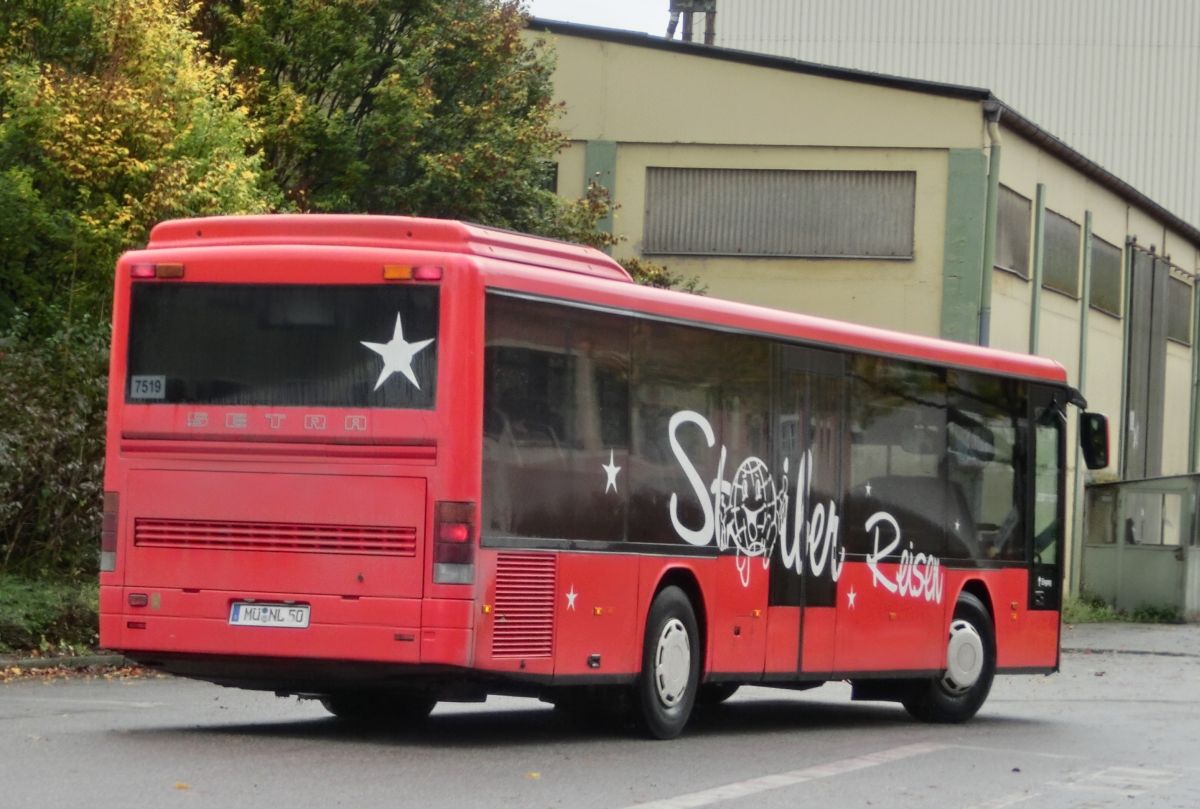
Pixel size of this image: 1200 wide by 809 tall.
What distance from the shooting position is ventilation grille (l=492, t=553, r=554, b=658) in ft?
40.0

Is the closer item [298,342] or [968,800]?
[968,800]

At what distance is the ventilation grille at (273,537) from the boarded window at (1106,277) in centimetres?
3339

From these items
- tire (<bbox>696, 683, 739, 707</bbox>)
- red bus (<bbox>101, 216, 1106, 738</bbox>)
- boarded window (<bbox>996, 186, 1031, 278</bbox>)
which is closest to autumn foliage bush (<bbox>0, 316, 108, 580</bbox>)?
tire (<bbox>696, 683, 739, 707</bbox>)

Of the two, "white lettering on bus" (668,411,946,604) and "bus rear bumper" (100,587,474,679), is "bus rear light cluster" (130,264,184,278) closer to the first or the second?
"bus rear bumper" (100,587,474,679)

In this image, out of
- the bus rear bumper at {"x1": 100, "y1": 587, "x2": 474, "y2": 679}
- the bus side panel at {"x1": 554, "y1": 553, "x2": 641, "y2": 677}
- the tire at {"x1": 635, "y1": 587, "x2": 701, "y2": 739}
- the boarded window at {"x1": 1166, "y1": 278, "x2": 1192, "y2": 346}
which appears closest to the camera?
the bus rear bumper at {"x1": 100, "y1": 587, "x2": 474, "y2": 679}

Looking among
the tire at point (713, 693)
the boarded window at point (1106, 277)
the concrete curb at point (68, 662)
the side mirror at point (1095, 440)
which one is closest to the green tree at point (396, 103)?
the concrete curb at point (68, 662)

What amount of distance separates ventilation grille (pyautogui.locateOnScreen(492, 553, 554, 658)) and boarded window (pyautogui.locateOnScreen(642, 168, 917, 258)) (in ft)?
84.6

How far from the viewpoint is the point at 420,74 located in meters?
32.3

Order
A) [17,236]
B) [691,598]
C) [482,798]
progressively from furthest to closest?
1. [17,236]
2. [691,598]
3. [482,798]

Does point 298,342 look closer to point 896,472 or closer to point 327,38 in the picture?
point 896,472

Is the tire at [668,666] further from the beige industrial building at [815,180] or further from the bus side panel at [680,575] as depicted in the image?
the beige industrial building at [815,180]

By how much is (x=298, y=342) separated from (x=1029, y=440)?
7.81m

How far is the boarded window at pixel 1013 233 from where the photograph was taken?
125 ft

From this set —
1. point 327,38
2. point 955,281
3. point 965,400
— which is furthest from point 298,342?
point 955,281
